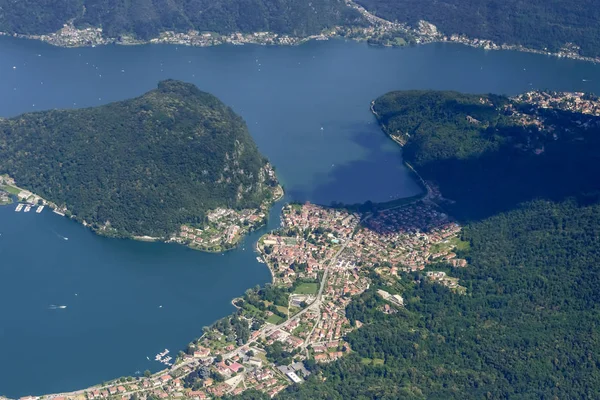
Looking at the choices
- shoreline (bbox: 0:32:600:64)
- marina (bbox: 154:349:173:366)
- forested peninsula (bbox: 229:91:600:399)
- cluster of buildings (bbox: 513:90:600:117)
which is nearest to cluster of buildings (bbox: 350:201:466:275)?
forested peninsula (bbox: 229:91:600:399)

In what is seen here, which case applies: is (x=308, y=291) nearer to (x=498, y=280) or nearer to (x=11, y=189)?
(x=498, y=280)

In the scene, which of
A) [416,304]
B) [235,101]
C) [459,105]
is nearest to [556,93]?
[459,105]

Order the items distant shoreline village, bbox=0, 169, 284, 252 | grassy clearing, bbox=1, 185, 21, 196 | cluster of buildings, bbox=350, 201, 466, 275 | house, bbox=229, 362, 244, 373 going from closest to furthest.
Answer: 1. house, bbox=229, 362, 244, 373
2. cluster of buildings, bbox=350, 201, 466, 275
3. distant shoreline village, bbox=0, 169, 284, 252
4. grassy clearing, bbox=1, 185, 21, 196

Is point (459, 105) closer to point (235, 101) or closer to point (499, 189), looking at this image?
point (499, 189)

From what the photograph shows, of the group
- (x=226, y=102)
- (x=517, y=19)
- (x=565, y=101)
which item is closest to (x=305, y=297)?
(x=226, y=102)

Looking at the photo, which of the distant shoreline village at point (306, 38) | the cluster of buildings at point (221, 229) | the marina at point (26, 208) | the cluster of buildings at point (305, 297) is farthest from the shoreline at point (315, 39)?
the cluster of buildings at point (221, 229)

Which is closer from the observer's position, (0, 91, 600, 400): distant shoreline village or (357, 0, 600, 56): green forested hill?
(0, 91, 600, 400): distant shoreline village

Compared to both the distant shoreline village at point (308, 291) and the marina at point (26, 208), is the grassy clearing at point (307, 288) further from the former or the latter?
the marina at point (26, 208)

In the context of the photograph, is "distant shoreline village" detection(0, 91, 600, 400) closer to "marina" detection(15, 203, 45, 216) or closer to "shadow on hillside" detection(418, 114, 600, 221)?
"shadow on hillside" detection(418, 114, 600, 221)
